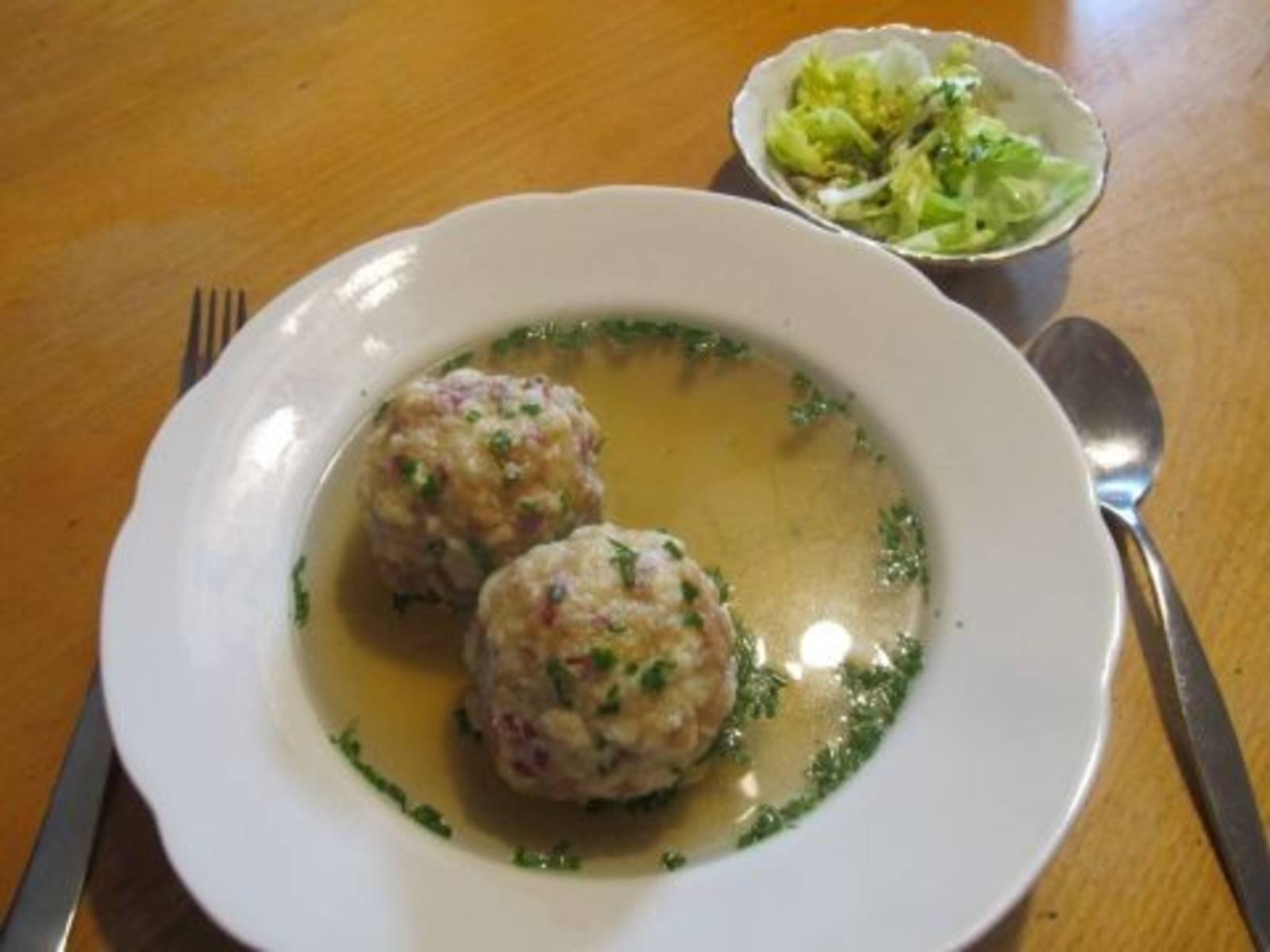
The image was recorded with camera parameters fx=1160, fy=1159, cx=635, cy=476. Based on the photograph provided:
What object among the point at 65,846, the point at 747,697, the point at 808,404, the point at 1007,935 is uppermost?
the point at 65,846

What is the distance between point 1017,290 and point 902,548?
674mm

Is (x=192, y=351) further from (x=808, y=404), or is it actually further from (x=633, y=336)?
(x=808, y=404)

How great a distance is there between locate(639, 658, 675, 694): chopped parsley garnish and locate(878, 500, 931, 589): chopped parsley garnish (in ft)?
1.63

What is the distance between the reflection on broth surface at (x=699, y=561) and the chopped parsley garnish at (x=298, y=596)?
12mm

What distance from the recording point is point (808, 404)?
Result: 1.91m

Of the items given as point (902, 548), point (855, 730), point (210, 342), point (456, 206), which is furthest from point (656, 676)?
point (456, 206)

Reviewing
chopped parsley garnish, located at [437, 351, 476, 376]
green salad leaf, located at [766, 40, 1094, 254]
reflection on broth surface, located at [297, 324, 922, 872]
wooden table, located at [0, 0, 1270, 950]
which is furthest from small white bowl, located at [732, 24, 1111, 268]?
chopped parsley garnish, located at [437, 351, 476, 376]

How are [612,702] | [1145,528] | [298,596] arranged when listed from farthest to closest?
[1145,528]
[298,596]
[612,702]

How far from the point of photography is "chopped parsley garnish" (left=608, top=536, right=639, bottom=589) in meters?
1.41

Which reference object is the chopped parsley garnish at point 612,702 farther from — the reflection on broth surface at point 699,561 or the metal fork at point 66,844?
the metal fork at point 66,844

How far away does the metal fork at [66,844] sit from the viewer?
55.3 inches

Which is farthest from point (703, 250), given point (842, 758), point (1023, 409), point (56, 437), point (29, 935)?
point (29, 935)

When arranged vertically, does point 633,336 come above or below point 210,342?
below

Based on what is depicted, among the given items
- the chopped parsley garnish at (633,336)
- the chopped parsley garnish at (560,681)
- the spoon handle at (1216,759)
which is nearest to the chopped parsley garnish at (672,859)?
the chopped parsley garnish at (560,681)
